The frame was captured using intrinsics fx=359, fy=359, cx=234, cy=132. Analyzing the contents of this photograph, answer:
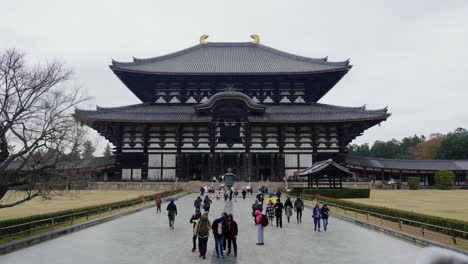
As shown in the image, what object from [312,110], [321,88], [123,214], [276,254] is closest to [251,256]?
[276,254]

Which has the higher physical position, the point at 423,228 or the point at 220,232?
the point at 220,232

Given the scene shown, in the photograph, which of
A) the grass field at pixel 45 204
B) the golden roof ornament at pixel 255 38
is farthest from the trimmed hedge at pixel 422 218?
the golden roof ornament at pixel 255 38

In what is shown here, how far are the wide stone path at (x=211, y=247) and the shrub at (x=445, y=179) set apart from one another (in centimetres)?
4457

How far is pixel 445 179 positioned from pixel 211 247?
2087 inches

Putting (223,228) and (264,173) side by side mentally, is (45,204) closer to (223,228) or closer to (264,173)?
(223,228)

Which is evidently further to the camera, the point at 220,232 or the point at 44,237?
the point at 44,237

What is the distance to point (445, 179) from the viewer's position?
5472 centimetres

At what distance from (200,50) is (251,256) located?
5837 centimetres

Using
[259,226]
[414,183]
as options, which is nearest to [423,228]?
[259,226]

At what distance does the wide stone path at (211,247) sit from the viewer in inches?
442

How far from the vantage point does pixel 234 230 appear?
11602 millimetres

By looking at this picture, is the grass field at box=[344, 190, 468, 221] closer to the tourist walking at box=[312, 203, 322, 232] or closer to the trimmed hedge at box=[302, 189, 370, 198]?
the trimmed hedge at box=[302, 189, 370, 198]

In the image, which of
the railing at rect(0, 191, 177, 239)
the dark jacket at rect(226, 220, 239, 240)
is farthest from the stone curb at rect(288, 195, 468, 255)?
the railing at rect(0, 191, 177, 239)

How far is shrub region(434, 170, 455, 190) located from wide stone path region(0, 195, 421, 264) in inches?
1755
